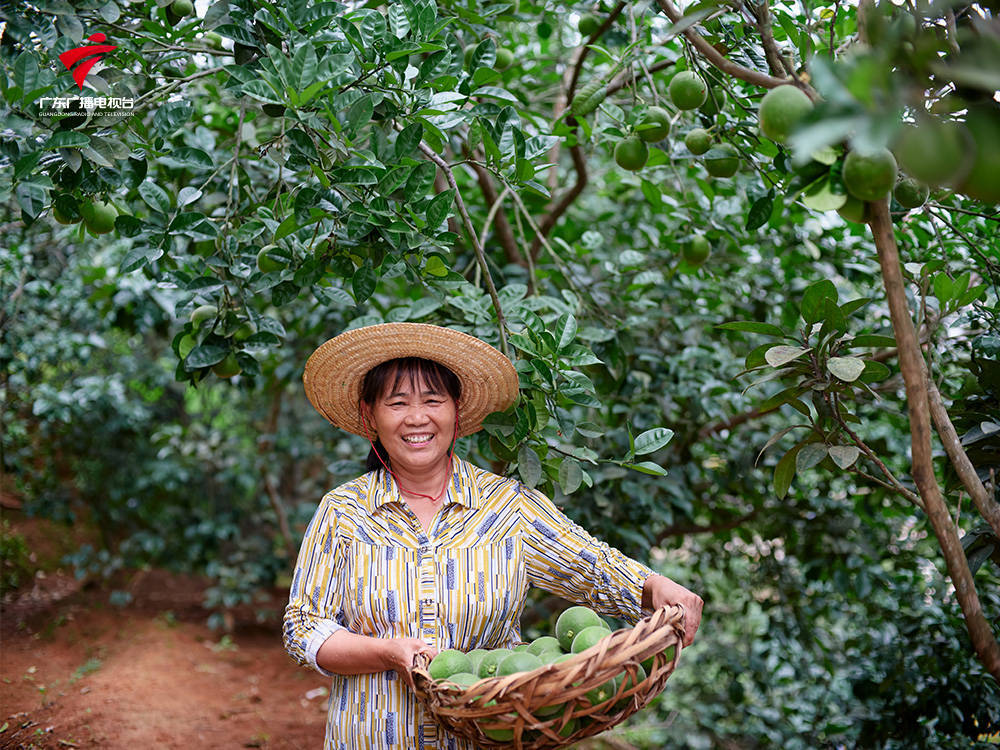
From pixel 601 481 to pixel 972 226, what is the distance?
125 cm

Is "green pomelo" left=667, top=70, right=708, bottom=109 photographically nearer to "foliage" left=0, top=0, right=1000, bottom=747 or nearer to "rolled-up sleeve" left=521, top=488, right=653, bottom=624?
"foliage" left=0, top=0, right=1000, bottom=747

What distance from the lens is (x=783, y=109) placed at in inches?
45.6

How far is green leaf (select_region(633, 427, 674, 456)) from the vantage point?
5.84ft

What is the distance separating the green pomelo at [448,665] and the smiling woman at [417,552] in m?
0.11

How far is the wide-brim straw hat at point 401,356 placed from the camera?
1.75m

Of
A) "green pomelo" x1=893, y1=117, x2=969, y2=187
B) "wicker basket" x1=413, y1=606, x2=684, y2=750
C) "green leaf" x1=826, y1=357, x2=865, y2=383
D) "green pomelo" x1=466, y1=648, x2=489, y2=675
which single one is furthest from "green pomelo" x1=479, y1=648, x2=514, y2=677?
"green pomelo" x1=893, y1=117, x2=969, y2=187

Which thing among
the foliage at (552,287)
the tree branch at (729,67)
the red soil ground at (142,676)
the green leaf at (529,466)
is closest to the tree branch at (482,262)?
the foliage at (552,287)

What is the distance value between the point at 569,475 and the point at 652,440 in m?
0.20

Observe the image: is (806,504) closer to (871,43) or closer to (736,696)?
(736,696)

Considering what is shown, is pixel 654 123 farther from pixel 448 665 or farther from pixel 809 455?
pixel 448 665

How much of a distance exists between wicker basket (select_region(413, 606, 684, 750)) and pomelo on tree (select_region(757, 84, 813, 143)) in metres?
0.80

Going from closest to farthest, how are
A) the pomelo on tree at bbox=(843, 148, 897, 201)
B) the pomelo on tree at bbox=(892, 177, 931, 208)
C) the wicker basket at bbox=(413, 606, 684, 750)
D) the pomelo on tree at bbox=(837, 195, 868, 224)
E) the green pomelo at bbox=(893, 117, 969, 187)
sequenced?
the green pomelo at bbox=(893, 117, 969, 187) → the pomelo on tree at bbox=(843, 148, 897, 201) → the pomelo on tree at bbox=(837, 195, 868, 224) → the wicker basket at bbox=(413, 606, 684, 750) → the pomelo on tree at bbox=(892, 177, 931, 208)

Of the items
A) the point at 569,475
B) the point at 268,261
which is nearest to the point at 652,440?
the point at 569,475

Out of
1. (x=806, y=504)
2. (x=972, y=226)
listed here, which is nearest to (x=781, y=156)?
(x=972, y=226)
